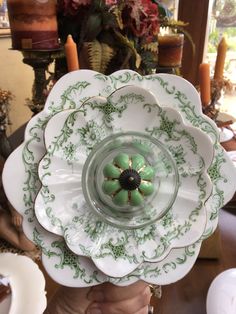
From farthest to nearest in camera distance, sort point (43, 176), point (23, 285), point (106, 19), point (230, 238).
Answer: point (230, 238) < point (23, 285) < point (106, 19) < point (43, 176)

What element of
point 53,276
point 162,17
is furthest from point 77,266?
point 162,17

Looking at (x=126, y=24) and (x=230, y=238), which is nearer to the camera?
(x=126, y=24)

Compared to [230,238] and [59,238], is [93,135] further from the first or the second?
[230,238]

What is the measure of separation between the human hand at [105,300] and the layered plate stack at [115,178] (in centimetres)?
4

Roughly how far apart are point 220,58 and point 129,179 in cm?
25

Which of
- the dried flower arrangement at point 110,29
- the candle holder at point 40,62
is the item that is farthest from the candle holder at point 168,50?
the candle holder at point 40,62

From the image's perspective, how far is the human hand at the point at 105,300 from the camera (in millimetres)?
390

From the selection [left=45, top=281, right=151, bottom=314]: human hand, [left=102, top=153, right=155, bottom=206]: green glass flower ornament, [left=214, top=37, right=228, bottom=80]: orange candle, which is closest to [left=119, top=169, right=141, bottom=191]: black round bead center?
[left=102, top=153, right=155, bottom=206]: green glass flower ornament

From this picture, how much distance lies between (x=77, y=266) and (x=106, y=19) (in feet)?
1.11

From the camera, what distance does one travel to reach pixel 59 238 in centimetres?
35

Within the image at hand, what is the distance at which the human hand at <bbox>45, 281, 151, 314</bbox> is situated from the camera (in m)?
0.39

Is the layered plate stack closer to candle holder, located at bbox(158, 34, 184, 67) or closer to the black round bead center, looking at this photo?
the black round bead center

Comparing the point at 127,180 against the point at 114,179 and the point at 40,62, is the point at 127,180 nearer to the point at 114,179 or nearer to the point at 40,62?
the point at 114,179

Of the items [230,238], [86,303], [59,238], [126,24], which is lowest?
[230,238]
